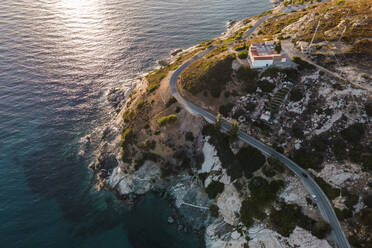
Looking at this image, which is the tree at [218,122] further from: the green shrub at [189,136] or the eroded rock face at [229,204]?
the eroded rock face at [229,204]

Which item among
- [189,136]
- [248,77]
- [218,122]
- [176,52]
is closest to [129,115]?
[189,136]

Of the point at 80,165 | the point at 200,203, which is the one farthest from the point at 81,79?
the point at 200,203

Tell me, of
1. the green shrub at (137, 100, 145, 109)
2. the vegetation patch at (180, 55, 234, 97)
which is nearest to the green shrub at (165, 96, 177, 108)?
the vegetation patch at (180, 55, 234, 97)

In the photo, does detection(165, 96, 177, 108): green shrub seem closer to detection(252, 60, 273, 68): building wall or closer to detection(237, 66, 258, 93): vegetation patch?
detection(237, 66, 258, 93): vegetation patch

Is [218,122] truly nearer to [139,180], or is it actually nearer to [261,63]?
[261,63]

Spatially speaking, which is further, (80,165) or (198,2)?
(198,2)

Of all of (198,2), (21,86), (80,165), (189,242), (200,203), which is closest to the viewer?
(189,242)

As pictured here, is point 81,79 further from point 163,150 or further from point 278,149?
point 278,149
